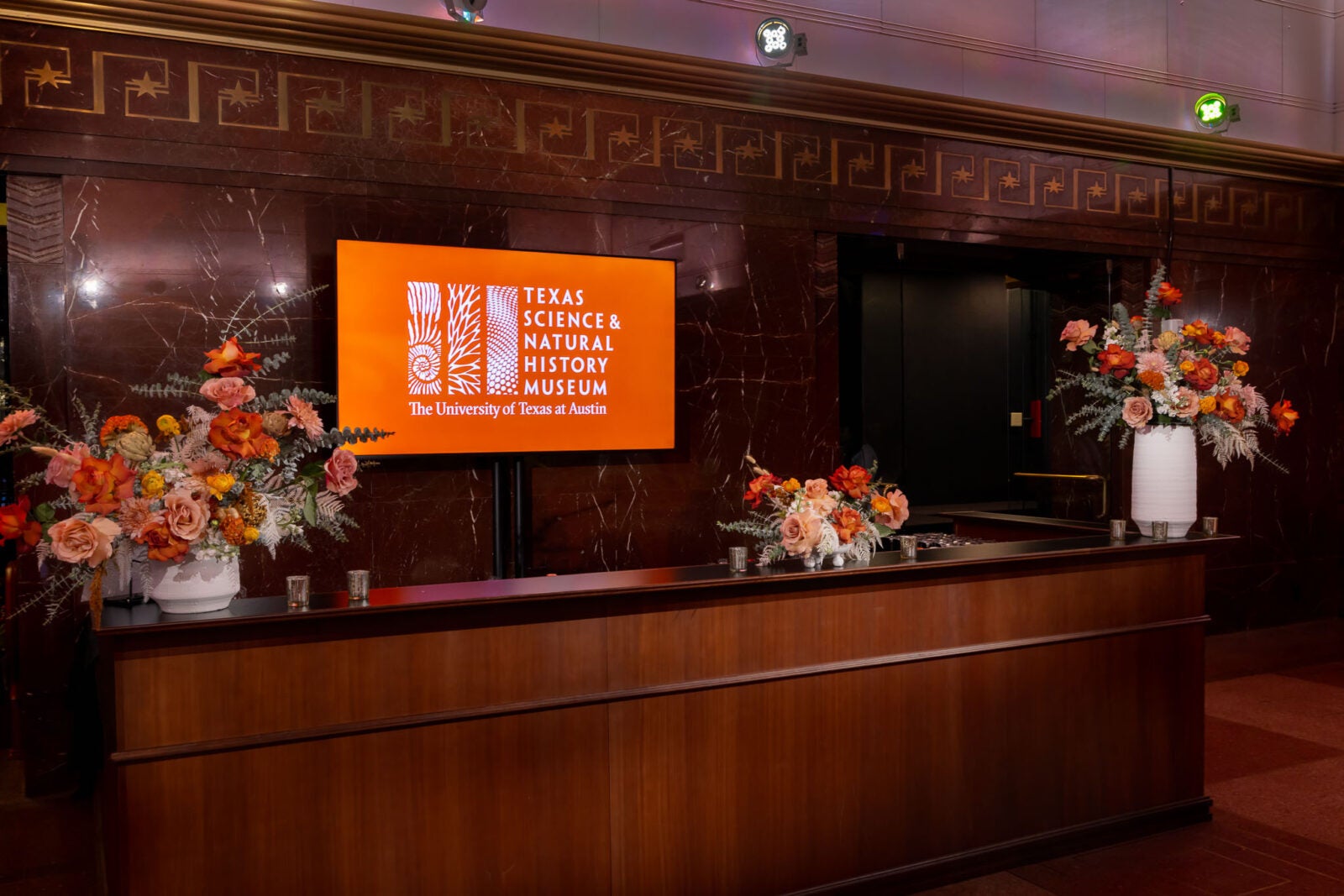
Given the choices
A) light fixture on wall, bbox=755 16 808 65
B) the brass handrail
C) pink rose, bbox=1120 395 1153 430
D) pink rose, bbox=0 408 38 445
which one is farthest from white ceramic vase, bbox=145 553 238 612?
the brass handrail

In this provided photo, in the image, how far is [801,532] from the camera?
108 inches

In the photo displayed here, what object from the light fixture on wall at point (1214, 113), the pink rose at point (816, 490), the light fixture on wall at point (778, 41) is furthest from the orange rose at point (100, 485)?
the light fixture on wall at point (1214, 113)

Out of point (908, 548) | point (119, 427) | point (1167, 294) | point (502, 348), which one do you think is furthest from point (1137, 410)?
point (119, 427)

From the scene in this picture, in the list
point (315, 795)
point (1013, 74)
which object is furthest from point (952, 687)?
point (1013, 74)

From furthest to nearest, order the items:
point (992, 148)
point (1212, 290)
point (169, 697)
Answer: point (1212, 290), point (992, 148), point (169, 697)

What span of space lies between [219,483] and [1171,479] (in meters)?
3.14

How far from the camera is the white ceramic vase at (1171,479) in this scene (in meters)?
3.62

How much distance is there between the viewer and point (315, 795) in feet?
7.34

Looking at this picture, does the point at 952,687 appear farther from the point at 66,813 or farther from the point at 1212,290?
the point at 1212,290

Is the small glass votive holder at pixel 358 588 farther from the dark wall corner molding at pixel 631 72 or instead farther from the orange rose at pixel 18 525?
the dark wall corner molding at pixel 631 72

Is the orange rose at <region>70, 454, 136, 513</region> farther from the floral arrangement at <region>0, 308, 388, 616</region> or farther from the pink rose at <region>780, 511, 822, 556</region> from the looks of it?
the pink rose at <region>780, 511, 822, 556</region>

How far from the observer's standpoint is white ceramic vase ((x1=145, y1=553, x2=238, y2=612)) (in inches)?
85.5

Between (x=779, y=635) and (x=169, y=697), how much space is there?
4.96 ft

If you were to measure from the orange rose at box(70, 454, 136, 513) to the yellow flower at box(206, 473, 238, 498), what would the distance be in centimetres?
16
